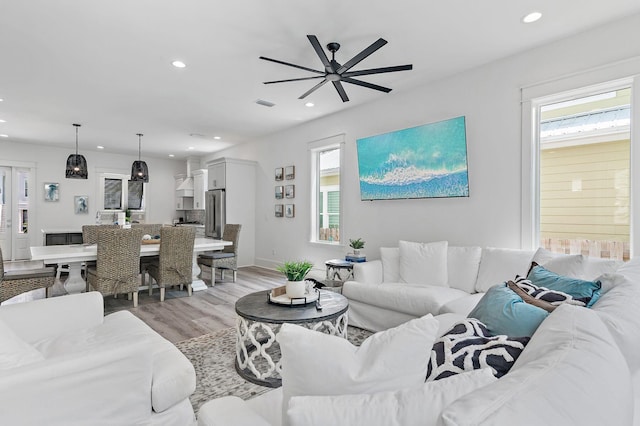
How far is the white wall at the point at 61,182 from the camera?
7988 millimetres

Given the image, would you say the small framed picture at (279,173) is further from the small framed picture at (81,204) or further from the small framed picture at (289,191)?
the small framed picture at (81,204)

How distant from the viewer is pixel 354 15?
2.82 meters

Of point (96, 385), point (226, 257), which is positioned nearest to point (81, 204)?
point (226, 257)

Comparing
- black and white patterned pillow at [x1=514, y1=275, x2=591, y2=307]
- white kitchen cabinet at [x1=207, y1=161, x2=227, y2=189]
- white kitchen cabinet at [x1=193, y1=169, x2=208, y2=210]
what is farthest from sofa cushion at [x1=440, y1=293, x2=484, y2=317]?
white kitchen cabinet at [x1=193, y1=169, x2=208, y2=210]

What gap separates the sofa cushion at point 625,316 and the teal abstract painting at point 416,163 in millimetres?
2563

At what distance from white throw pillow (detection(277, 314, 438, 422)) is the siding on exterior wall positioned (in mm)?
3171

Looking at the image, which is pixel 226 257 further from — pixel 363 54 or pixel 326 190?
pixel 363 54

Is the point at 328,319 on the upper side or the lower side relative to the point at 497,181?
lower

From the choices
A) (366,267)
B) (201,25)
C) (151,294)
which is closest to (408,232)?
(366,267)

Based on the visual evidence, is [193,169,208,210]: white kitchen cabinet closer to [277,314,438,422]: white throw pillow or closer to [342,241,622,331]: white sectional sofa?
[342,241,622,331]: white sectional sofa

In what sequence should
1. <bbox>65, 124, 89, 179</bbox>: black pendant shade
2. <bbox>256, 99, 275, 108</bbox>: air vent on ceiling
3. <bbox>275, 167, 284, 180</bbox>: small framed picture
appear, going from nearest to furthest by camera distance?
<bbox>256, 99, 275, 108</bbox>: air vent on ceiling
<bbox>65, 124, 89, 179</bbox>: black pendant shade
<bbox>275, 167, 284, 180</bbox>: small framed picture

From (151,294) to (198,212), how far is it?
478 centimetres

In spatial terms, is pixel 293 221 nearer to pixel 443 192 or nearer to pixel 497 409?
pixel 443 192

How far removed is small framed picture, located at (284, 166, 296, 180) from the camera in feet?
21.1
